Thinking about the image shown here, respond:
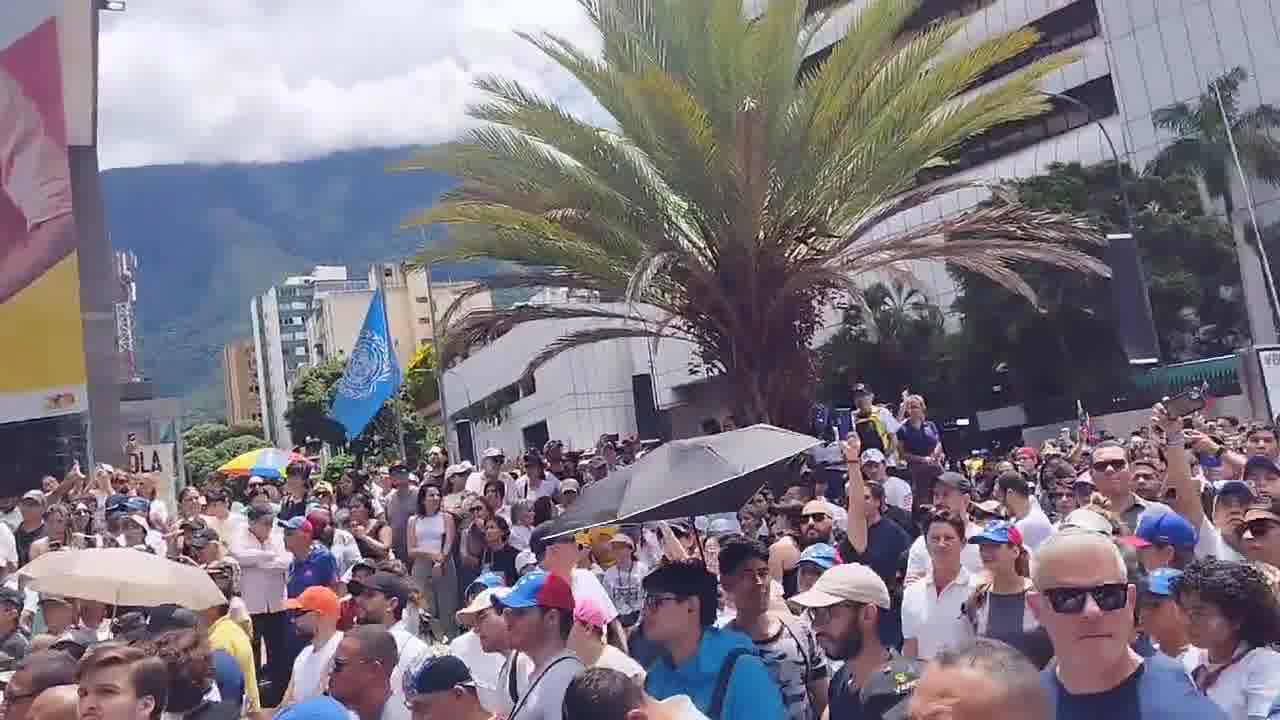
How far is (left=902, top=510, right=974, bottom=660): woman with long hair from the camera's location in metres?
5.94

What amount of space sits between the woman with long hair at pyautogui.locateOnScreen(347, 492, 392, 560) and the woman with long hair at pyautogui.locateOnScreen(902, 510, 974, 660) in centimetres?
589

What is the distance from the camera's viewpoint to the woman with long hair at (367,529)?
37.1 ft

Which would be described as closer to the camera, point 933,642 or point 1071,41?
point 933,642

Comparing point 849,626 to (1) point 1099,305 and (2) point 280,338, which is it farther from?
(2) point 280,338

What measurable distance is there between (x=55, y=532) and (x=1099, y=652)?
29.8ft

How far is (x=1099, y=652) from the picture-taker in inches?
116

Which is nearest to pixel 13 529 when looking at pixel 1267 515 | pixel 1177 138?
pixel 1267 515

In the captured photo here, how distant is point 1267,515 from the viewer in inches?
226

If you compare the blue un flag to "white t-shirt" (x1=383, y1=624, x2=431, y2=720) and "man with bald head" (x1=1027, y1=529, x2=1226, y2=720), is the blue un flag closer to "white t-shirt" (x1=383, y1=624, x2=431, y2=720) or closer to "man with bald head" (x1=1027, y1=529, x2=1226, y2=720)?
"white t-shirt" (x1=383, y1=624, x2=431, y2=720)

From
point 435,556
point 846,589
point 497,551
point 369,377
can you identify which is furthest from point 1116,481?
point 369,377

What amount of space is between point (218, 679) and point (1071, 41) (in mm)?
42231

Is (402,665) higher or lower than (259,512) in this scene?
lower

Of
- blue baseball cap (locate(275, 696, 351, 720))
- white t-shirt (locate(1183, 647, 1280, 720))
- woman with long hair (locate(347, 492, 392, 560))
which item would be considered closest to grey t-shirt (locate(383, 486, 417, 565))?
woman with long hair (locate(347, 492, 392, 560))

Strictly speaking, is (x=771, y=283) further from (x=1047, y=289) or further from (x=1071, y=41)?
(x=1071, y=41)
